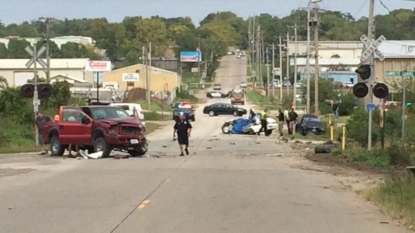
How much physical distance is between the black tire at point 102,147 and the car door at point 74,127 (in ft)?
1.46

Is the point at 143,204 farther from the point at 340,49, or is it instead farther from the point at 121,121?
the point at 340,49

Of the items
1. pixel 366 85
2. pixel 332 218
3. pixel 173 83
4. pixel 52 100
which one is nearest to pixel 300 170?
pixel 366 85

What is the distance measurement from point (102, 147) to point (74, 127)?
1645mm

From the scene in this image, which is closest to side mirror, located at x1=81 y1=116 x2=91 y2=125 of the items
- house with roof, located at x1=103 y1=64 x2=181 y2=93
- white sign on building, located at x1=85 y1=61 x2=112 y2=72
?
white sign on building, located at x1=85 y1=61 x2=112 y2=72

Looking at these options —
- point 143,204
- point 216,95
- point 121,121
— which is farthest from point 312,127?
point 216,95

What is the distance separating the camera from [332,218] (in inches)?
541

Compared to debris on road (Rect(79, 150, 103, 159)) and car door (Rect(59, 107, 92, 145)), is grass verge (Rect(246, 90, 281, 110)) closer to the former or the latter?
car door (Rect(59, 107, 92, 145))

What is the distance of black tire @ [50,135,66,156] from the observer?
103 feet

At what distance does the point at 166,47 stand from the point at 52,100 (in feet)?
425

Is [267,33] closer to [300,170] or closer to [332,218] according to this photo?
[300,170]

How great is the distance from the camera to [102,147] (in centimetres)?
2981

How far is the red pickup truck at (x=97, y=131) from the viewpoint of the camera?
29.6 metres

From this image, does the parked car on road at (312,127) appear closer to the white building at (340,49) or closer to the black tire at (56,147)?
the black tire at (56,147)

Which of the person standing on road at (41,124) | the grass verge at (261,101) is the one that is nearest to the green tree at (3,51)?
the grass verge at (261,101)
